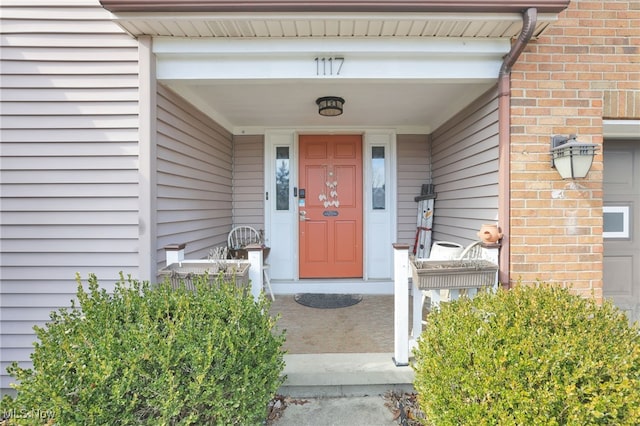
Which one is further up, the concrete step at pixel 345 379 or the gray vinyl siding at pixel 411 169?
the gray vinyl siding at pixel 411 169

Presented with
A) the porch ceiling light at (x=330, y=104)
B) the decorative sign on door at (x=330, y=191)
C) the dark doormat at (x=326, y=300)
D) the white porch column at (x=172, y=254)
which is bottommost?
the dark doormat at (x=326, y=300)

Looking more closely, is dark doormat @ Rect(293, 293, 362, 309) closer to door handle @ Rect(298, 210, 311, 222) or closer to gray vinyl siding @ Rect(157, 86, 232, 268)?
door handle @ Rect(298, 210, 311, 222)

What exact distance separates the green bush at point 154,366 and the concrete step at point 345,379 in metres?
0.54

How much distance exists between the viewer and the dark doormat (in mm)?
3416

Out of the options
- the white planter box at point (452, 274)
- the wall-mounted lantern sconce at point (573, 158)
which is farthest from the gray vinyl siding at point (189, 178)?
the wall-mounted lantern sconce at point (573, 158)

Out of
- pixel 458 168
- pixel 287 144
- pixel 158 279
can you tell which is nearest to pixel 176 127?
pixel 158 279

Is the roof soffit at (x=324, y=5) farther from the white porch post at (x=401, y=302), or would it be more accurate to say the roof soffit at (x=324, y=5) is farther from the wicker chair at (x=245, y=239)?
the wicker chair at (x=245, y=239)

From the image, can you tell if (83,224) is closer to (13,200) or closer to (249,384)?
(13,200)

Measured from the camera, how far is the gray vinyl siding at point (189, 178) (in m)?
2.37

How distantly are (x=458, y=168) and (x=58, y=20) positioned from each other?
138 inches

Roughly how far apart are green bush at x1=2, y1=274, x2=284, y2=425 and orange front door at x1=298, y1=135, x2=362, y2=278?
2.44 m

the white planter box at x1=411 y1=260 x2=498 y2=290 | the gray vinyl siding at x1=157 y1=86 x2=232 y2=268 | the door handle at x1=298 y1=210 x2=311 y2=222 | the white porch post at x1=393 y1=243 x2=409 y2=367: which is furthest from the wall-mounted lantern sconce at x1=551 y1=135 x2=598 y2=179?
the gray vinyl siding at x1=157 y1=86 x2=232 y2=268

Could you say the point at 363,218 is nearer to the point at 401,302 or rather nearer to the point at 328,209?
the point at 328,209

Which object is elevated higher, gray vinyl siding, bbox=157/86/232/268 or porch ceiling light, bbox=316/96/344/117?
porch ceiling light, bbox=316/96/344/117
